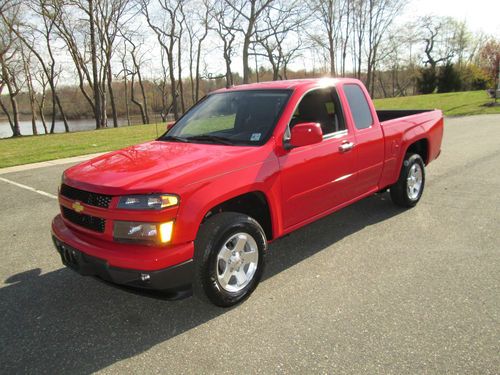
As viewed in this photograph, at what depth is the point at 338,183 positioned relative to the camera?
13.9 feet

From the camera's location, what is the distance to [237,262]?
3.31 metres

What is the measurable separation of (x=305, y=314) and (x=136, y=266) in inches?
54.1

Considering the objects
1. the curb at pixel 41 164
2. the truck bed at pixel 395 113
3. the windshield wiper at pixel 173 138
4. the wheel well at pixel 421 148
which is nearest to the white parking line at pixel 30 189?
the curb at pixel 41 164

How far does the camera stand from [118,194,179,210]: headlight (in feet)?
9.05

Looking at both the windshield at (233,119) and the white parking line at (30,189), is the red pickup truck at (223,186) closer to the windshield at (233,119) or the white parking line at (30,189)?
the windshield at (233,119)

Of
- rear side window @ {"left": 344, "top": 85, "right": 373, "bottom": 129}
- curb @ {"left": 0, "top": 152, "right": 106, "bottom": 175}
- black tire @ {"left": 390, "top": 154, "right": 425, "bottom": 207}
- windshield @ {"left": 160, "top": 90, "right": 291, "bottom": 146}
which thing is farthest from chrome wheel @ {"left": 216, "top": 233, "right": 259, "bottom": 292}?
curb @ {"left": 0, "top": 152, "right": 106, "bottom": 175}

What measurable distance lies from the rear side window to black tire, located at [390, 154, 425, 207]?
1.04 m

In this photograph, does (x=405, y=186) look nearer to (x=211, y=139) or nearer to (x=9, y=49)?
(x=211, y=139)

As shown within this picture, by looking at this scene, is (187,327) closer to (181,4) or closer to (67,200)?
(67,200)

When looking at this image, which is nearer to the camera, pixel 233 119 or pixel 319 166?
pixel 319 166

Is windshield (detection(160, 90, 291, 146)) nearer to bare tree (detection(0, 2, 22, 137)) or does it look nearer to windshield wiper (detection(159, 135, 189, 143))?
windshield wiper (detection(159, 135, 189, 143))

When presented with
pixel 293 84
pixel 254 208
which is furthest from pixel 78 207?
pixel 293 84

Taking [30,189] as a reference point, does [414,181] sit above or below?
above

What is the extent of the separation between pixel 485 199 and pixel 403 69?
245 ft
